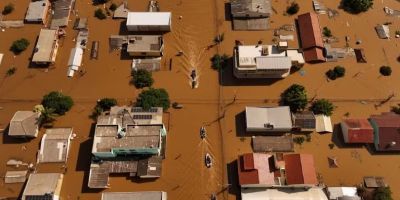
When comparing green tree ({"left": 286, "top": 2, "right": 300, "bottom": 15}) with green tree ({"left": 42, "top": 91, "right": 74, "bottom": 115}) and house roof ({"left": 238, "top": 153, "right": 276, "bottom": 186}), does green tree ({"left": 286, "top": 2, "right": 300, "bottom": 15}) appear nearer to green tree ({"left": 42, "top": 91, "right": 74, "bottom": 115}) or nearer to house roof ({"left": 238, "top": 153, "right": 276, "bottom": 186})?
house roof ({"left": 238, "top": 153, "right": 276, "bottom": 186})

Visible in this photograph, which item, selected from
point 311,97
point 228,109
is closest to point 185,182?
point 228,109

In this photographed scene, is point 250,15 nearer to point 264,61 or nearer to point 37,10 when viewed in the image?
point 264,61

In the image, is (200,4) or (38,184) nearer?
(38,184)

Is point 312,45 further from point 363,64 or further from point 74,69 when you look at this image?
point 74,69

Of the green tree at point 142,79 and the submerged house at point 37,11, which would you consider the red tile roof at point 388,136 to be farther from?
the submerged house at point 37,11

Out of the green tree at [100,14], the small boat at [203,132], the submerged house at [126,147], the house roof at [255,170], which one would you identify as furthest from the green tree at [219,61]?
the green tree at [100,14]

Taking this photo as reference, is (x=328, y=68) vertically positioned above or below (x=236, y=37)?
below

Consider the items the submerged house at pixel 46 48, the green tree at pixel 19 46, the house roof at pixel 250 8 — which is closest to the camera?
the submerged house at pixel 46 48
